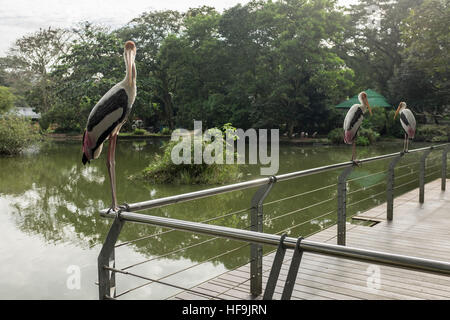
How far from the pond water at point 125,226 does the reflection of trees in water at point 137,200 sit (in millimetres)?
17

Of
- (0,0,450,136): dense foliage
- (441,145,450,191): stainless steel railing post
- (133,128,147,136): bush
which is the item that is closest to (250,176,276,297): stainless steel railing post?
(441,145,450,191): stainless steel railing post

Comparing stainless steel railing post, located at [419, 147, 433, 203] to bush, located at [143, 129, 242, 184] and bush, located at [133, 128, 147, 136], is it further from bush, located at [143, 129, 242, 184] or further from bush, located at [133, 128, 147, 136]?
bush, located at [133, 128, 147, 136]

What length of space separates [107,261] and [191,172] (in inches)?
343

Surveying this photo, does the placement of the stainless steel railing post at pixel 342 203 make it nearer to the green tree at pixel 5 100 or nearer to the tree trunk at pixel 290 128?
the tree trunk at pixel 290 128

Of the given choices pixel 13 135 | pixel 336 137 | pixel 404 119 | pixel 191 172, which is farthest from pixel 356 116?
pixel 336 137

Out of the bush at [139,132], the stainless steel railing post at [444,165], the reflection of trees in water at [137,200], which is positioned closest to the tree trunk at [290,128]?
the reflection of trees in water at [137,200]

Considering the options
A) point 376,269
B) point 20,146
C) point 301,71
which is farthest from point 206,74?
point 376,269

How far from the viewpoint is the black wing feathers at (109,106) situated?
2.74 metres

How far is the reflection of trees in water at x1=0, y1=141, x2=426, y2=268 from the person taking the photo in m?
6.27

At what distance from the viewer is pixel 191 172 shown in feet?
34.9

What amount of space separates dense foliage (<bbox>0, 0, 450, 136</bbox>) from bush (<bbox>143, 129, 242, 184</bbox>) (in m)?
13.2

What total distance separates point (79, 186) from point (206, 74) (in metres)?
17.8

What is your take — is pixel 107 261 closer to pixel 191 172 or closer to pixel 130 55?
pixel 130 55

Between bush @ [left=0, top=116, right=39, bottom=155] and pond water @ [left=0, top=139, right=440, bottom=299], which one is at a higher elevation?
bush @ [left=0, top=116, right=39, bottom=155]
